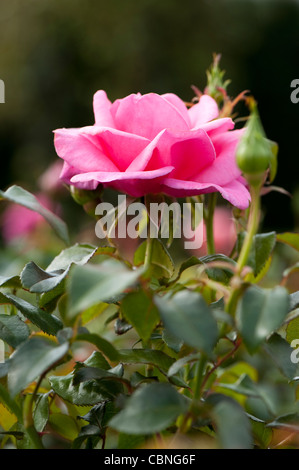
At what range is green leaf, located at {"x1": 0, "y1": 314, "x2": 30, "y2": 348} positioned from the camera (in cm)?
32

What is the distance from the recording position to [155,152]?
0.36 metres

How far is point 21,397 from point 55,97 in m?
5.01

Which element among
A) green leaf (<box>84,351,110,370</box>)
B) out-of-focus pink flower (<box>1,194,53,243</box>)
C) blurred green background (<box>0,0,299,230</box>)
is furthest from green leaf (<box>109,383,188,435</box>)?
blurred green background (<box>0,0,299,230</box>)

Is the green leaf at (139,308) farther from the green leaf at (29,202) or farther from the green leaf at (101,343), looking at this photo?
the green leaf at (29,202)


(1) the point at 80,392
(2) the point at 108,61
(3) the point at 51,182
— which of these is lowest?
(2) the point at 108,61

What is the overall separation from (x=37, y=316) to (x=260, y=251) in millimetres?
142

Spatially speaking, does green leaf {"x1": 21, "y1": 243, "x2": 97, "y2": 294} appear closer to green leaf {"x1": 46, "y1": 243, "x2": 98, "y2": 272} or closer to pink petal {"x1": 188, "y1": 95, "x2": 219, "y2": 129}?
green leaf {"x1": 46, "y1": 243, "x2": 98, "y2": 272}

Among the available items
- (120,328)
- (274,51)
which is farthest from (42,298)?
(274,51)

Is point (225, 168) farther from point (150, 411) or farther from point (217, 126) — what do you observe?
point (150, 411)

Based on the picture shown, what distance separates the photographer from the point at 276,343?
12.1 inches

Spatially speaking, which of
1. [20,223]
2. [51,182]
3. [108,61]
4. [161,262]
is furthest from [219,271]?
[108,61]

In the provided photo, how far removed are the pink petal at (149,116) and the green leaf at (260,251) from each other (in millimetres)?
85

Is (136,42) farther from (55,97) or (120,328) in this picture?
(120,328)

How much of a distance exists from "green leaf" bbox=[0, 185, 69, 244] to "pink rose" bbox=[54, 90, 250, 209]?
0.12ft
